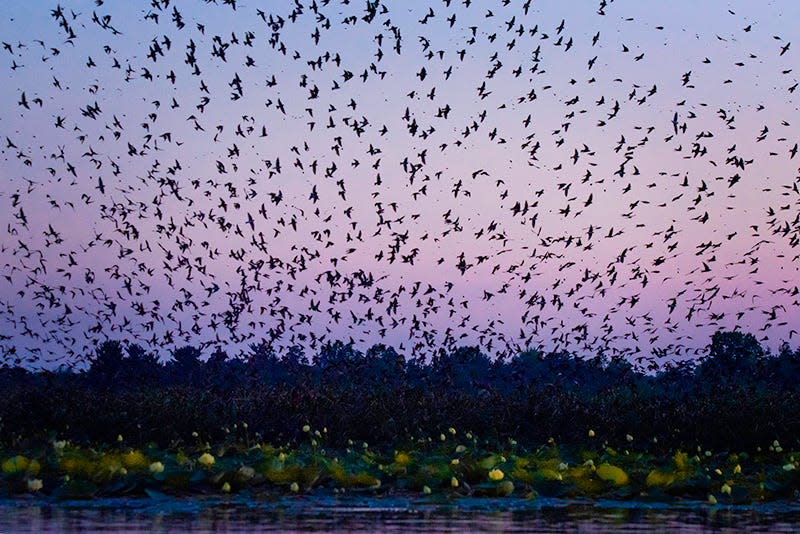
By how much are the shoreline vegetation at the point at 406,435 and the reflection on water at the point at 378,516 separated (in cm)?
68

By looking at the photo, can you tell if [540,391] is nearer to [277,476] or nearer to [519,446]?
[519,446]

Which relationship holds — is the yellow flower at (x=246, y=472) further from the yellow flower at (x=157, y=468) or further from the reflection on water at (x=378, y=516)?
the yellow flower at (x=157, y=468)

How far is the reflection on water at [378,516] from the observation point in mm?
9719

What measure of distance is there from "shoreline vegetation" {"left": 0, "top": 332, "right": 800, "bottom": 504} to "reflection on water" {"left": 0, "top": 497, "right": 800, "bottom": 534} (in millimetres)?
680

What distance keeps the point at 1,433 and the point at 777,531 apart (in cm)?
1561

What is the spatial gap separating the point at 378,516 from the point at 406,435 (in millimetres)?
11591

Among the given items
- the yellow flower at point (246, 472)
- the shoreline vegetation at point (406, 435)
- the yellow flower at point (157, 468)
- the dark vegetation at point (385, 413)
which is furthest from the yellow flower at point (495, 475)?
the dark vegetation at point (385, 413)

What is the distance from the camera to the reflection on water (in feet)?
31.9

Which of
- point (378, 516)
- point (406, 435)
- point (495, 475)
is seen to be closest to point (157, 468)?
point (378, 516)

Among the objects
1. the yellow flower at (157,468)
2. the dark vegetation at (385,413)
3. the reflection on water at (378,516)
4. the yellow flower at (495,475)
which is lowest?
the reflection on water at (378,516)

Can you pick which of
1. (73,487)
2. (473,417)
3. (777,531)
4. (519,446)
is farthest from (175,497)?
(473,417)

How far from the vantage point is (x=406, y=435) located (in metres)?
22.3

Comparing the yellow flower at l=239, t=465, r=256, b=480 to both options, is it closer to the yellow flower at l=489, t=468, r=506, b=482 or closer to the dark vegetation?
the yellow flower at l=489, t=468, r=506, b=482

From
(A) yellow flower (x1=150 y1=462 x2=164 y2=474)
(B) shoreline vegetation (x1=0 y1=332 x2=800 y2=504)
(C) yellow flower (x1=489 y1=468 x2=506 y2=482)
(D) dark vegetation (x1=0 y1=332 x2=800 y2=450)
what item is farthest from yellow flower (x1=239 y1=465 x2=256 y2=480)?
(D) dark vegetation (x1=0 y1=332 x2=800 y2=450)
